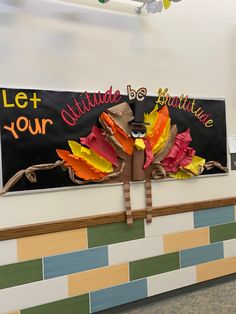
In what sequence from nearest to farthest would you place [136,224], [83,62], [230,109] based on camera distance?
[83,62], [136,224], [230,109]

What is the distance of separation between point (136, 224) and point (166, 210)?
0.26 metres

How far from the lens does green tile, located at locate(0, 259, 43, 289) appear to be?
2059 millimetres

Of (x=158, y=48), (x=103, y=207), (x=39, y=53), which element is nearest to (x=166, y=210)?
(x=103, y=207)

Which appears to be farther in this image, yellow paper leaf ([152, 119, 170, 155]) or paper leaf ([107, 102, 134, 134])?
yellow paper leaf ([152, 119, 170, 155])

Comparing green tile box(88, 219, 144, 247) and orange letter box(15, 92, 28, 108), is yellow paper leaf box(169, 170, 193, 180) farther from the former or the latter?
orange letter box(15, 92, 28, 108)

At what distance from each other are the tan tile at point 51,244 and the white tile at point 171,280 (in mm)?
629

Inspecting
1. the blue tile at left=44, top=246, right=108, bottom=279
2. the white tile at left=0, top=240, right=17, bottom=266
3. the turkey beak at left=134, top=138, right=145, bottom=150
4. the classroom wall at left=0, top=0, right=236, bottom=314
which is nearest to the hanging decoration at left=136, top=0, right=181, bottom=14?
the classroom wall at left=0, top=0, right=236, bottom=314

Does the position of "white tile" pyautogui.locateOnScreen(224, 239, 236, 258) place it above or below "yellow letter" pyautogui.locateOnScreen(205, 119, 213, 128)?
below

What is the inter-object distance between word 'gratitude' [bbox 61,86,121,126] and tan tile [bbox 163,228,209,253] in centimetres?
107

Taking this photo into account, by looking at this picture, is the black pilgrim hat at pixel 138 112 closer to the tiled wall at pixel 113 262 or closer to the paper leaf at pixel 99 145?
the paper leaf at pixel 99 145

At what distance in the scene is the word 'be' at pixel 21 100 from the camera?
2043 mm

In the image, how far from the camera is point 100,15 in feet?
7.70

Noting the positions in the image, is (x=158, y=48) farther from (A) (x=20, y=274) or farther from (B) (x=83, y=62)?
(A) (x=20, y=274)

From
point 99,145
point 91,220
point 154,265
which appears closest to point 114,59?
point 99,145
